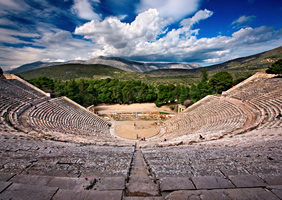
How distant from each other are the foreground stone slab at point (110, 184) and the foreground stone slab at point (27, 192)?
0.70m

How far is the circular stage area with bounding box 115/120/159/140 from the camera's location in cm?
1764

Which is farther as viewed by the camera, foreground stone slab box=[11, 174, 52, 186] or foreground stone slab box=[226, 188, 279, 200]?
foreground stone slab box=[11, 174, 52, 186]

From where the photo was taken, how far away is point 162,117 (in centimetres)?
2628

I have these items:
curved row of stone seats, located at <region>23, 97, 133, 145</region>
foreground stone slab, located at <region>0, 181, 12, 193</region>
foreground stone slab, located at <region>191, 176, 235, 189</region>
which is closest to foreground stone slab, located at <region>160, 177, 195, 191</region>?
foreground stone slab, located at <region>191, 176, 235, 189</region>

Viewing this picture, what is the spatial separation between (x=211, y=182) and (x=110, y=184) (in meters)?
1.87

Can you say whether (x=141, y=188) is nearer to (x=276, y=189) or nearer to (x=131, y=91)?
(x=276, y=189)

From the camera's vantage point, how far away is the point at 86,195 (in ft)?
6.93

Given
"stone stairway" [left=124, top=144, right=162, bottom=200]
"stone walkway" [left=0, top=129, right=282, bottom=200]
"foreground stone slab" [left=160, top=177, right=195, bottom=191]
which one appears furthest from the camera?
"foreground stone slab" [left=160, top=177, right=195, bottom=191]

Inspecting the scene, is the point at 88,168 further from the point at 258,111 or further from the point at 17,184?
the point at 258,111

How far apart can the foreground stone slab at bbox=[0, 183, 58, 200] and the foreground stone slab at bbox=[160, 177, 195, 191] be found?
1843mm

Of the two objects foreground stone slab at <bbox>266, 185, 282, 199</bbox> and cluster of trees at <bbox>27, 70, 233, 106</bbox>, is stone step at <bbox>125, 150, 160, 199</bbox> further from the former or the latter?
cluster of trees at <bbox>27, 70, 233, 106</bbox>

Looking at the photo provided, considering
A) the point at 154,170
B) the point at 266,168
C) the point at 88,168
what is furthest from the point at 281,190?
the point at 88,168

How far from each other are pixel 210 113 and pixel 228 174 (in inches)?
589

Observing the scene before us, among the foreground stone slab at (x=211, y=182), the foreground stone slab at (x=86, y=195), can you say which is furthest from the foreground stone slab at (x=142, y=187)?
the foreground stone slab at (x=211, y=182)
